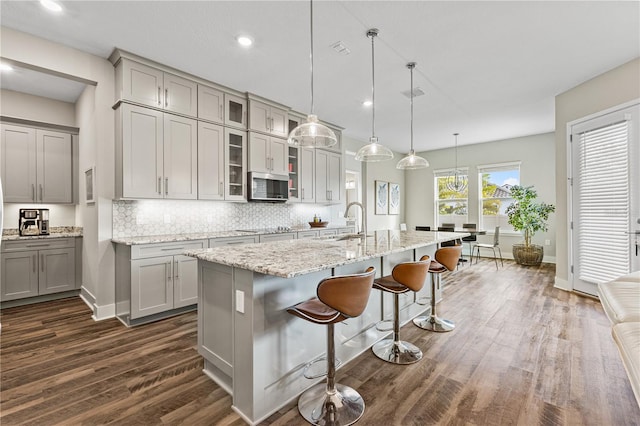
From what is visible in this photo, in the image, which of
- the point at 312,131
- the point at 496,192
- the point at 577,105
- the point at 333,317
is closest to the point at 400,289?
the point at 333,317

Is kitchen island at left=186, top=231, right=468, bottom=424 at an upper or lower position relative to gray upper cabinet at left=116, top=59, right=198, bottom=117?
lower

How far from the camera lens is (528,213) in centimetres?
627

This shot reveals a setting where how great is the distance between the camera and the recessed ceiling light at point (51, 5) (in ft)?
8.38

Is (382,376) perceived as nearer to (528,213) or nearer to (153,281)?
(153,281)

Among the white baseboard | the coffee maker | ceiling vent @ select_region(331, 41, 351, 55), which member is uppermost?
ceiling vent @ select_region(331, 41, 351, 55)

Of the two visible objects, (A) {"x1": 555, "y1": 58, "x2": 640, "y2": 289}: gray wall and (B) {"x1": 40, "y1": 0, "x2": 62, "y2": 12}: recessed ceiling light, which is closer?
(B) {"x1": 40, "y1": 0, "x2": 62, "y2": 12}: recessed ceiling light

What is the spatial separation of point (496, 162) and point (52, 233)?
28.8 ft

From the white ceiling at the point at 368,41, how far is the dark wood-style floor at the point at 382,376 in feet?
9.73

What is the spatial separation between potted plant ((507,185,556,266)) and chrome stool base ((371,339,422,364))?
504 cm

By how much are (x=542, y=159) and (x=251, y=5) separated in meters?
6.95

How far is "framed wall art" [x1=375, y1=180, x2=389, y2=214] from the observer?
780cm

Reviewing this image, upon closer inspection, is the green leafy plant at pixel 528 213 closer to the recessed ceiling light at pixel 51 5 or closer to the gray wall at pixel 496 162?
the gray wall at pixel 496 162

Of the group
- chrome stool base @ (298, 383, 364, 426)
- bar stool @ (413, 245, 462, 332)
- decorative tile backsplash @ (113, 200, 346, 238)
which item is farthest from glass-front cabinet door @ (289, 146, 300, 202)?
chrome stool base @ (298, 383, 364, 426)

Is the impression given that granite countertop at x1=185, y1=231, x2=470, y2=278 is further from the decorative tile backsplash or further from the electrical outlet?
the decorative tile backsplash
